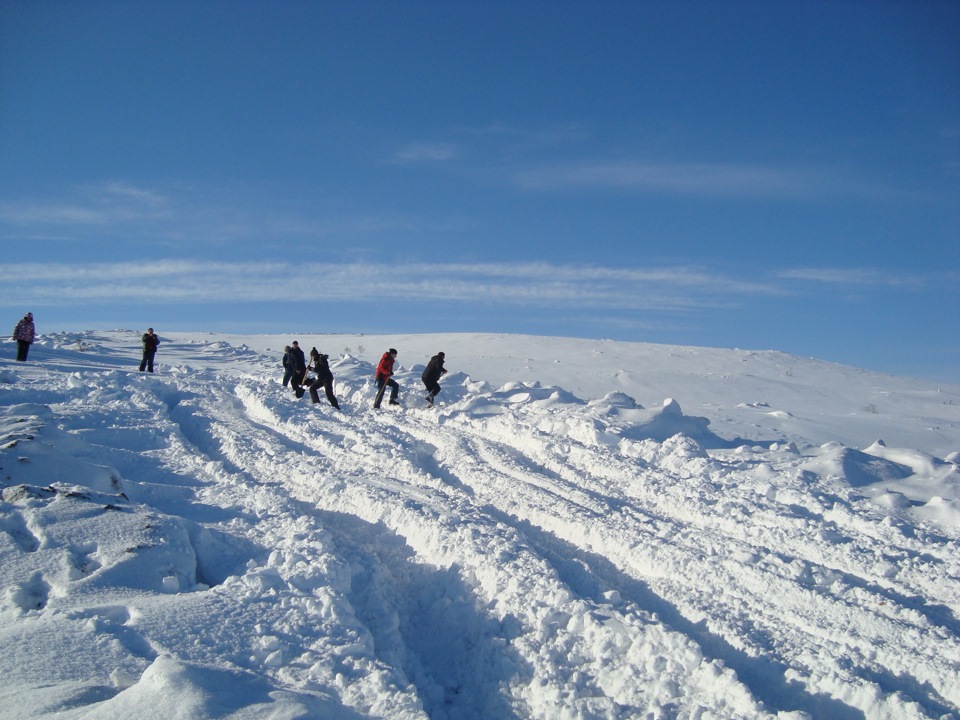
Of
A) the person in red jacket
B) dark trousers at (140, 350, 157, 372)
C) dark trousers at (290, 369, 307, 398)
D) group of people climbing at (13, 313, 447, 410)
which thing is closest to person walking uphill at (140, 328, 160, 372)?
dark trousers at (140, 350, 157, 372)

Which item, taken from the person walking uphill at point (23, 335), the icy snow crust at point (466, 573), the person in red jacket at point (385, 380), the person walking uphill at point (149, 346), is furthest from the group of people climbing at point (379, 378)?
the person walking uphill at point (23, 335)

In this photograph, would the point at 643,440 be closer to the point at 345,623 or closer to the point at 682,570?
the point at 682,570

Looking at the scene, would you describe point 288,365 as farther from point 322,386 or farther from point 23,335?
point 23,335

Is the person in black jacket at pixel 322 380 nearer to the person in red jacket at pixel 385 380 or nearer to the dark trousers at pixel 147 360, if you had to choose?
the person in red jacket at pixel 385 380

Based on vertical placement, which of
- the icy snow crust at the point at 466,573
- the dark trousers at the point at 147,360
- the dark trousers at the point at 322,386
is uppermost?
the dark trousers at the point at 147,360

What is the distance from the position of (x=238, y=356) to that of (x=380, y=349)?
42.5ft

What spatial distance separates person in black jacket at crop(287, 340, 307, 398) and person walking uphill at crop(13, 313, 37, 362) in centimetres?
876

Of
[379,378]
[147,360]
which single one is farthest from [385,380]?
[147,360]

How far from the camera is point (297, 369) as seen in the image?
16969mm

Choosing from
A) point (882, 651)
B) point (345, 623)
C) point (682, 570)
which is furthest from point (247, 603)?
point (882, 651)

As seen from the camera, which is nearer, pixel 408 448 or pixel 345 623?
pixel 345 623

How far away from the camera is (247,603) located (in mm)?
5863

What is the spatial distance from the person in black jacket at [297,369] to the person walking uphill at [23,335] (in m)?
8.76

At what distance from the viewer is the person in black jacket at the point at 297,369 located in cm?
1650
